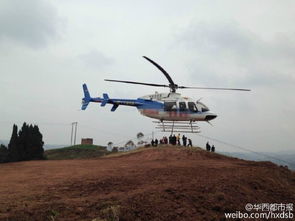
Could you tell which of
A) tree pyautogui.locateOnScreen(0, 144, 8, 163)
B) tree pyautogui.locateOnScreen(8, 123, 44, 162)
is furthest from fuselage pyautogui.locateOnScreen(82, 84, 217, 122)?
tree pyautogui.locateOnScreen(0, 144, 8, 163)

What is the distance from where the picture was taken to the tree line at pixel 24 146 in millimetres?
34156

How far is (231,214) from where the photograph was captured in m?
8.57

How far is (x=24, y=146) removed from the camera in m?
35.2

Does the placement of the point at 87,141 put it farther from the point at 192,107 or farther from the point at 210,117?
the point at 210,117

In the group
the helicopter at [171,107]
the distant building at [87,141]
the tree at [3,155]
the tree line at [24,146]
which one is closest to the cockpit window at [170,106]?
the helicopter at [171,107]

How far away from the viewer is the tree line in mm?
34156

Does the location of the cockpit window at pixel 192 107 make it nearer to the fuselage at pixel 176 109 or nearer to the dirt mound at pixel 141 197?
the fuselage at pixel 176 109

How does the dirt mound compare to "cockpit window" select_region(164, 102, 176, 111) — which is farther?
"cockpit window" select_region(164, 102, 176, 111)

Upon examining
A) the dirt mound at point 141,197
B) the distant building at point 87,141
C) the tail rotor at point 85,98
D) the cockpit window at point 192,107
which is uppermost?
the tail rotor at point 85,98

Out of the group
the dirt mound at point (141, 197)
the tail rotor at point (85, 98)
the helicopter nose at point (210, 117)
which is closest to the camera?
the dirt mound at point (141, 197)

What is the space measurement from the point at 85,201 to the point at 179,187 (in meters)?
3.32

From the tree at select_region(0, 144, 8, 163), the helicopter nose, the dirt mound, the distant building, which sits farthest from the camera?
the distant building

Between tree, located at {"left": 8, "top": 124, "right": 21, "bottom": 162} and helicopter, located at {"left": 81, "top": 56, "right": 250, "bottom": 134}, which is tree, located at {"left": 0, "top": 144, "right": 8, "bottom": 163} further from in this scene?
helicopter, located at {"left": 81, "top": 56, "right": 250, "bottom": 134}

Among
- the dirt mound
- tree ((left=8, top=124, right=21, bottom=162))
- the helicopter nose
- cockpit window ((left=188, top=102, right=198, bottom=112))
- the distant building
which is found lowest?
the dirt mound
